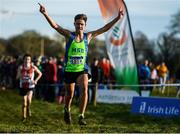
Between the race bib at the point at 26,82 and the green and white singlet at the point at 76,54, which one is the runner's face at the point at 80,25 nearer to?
the green and white singlet at the point at 76,54

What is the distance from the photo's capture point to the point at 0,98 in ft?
67.1

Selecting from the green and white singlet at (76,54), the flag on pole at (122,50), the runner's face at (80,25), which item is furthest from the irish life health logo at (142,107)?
the runner's face at (80,25)

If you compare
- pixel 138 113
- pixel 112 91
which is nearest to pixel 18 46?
pixel 112 91

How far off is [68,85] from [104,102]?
447 inches

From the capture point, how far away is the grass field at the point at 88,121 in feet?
37.0

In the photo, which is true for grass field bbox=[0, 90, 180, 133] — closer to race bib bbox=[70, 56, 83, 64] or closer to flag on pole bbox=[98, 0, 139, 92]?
flag on pole bbox=[98, 0, 139, 92]

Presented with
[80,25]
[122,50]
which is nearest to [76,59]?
[80,25]

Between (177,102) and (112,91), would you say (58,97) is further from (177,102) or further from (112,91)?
(177,102)

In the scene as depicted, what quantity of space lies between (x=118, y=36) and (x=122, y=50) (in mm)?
614

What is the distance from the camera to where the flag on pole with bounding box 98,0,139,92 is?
19344mm

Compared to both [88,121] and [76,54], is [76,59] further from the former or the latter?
[88,121]

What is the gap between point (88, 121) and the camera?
552 inches

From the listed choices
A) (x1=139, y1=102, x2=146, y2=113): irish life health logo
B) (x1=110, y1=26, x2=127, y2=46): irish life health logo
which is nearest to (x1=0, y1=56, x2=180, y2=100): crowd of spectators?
(x1=110, y1=26, x2=127, y2=46): irish life health logo

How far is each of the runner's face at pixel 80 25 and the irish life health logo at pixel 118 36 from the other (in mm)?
9885
